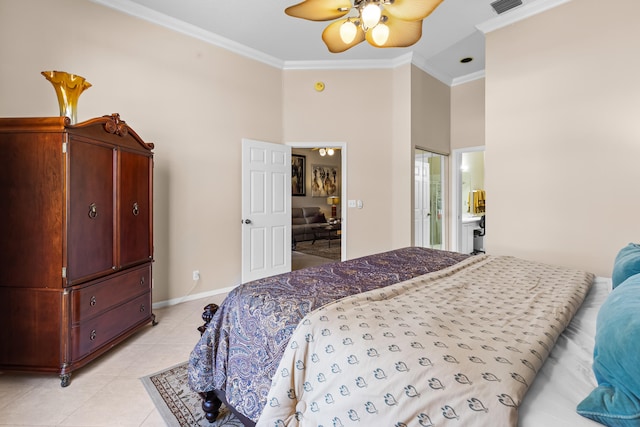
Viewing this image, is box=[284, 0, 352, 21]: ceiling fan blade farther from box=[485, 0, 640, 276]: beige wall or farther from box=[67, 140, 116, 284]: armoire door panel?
box=[485, 0, 640, 276]: beige wall

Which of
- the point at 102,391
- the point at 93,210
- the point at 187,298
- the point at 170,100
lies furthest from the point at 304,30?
the point at 102,391

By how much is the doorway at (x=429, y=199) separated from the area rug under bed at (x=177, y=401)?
152 inches

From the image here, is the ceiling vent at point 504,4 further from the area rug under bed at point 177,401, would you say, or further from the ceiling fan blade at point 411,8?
the area rug under bed at point 177,401

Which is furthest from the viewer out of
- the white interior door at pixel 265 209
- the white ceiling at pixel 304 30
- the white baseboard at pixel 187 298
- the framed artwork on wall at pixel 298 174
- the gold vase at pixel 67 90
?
the framed artwork on wall at pixel 298 174

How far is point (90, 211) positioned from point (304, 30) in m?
2.83

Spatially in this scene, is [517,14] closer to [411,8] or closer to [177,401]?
[411,8]

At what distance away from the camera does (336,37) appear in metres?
2.38

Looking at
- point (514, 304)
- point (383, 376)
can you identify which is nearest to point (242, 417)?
point (383, 376)

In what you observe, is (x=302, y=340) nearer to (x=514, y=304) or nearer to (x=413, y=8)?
(x=514, y=304)

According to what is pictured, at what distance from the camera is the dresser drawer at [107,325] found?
1979 mm

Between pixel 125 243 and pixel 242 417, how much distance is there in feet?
5.83

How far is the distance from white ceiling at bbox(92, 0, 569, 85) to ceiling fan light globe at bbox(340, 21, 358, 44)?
48.5 inches

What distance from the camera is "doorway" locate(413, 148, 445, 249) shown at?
4926 millimetres

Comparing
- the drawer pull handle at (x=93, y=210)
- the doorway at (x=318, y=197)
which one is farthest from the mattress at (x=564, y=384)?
the doorway at (x=318, y=197)
